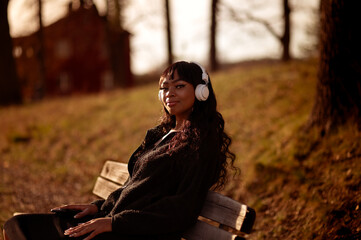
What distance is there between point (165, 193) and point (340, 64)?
328 cm

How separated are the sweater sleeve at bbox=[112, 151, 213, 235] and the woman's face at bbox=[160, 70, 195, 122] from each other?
470mm

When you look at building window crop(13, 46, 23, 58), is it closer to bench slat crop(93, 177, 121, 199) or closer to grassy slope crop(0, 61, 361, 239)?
grassy slope crop(0, 61, 361, 239)

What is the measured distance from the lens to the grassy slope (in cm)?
415

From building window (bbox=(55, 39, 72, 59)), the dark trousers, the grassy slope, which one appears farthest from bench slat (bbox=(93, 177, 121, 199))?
building window (bbox=(55, 39, 72, 59))

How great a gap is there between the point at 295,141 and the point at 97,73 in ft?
116

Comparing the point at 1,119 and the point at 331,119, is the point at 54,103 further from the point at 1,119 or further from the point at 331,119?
the point at 331,119

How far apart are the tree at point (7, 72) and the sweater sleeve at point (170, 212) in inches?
594

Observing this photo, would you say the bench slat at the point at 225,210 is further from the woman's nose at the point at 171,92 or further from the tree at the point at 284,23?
the tree at the point at 284,23

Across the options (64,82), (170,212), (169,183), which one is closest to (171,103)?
(169,183)

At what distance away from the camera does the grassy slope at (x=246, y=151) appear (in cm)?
415

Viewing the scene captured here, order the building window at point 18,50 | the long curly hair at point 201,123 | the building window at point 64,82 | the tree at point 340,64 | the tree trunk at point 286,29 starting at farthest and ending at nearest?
the building window at point 64,82
the building window at point 18,50
the tree trunk at point 286,29
the tree at point 340,64
the long curly hair at point 201,123

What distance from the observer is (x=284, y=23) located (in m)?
17.2

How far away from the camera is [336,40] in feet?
15.4

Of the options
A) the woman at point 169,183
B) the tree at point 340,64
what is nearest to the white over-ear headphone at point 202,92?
the woman at point 169,183
